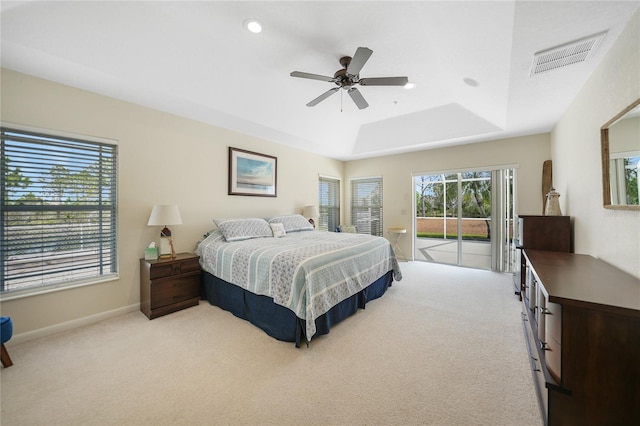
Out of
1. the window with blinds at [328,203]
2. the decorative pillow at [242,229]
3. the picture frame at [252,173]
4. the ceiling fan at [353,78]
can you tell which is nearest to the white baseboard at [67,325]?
the decorative pillow at [242,229]

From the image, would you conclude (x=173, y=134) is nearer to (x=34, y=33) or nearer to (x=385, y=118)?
(x=34, y=33)

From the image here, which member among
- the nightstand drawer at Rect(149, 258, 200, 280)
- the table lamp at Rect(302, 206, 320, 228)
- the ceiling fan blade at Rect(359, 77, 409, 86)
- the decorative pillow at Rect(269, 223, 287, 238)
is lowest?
the nightstand drawer at Rect(149, 258, 200, 280)

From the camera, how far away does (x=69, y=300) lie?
2646mm

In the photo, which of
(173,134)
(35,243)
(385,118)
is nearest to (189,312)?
(35,243)

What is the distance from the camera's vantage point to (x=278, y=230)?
4121 millimetres

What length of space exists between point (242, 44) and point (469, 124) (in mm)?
3772

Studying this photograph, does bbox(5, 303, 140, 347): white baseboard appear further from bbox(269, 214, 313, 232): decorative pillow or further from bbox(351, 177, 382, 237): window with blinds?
bbox(351, 177, 382, 237): window with blinds

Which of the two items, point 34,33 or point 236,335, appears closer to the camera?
point 34,33

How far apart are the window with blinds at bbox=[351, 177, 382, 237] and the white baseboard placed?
196 inches

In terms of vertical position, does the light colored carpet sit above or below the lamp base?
below

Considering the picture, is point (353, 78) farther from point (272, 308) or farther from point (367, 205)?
point (367, 205)

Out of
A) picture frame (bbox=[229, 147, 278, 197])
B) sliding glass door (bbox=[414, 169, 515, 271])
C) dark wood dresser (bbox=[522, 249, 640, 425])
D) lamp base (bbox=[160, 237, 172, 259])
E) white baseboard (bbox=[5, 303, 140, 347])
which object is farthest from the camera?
sliding glass door (bbox=[414, 169, 515, 271])

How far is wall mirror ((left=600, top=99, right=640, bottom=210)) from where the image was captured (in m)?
1.58

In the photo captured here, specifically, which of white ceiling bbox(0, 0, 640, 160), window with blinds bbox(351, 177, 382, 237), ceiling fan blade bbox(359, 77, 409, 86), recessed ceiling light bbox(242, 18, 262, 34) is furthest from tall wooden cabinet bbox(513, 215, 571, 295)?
recessed ceiling light bbox(242, 18, 262, 34)
